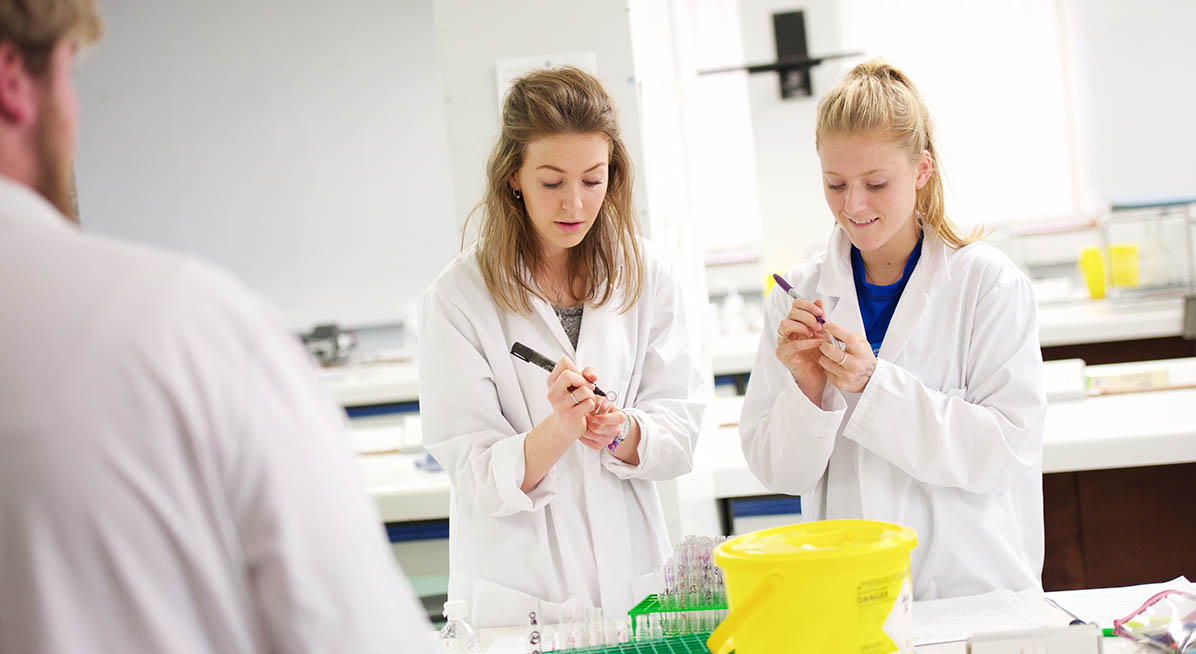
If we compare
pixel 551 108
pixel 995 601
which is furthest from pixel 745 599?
pixel 551 108

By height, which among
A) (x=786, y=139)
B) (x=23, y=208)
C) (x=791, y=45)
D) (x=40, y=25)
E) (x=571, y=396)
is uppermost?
(x=791, y=45)

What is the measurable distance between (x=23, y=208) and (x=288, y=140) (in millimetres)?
6153

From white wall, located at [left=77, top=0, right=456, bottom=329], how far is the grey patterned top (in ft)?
15.6

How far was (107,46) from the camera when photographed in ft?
21.3

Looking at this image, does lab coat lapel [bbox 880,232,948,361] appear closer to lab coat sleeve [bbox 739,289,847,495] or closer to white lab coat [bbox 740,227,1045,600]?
white lab coat [bbox 740,227,1045,600]

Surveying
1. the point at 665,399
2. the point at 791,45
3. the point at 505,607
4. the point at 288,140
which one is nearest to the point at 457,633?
the point at 505,607

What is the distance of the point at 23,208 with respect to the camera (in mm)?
672

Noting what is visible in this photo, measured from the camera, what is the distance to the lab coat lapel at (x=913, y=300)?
1.67 meters

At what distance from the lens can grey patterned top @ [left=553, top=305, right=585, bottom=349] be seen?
181cm

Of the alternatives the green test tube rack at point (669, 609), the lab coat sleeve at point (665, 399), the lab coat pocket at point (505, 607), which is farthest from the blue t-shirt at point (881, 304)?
the lab coat pocket at point (505, 607)

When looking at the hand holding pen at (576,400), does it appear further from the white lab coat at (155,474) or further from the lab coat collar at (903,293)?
the white lab coat at (155,474)

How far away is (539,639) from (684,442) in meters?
0.43

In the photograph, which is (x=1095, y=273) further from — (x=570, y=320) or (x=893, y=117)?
(x=570, y=320)

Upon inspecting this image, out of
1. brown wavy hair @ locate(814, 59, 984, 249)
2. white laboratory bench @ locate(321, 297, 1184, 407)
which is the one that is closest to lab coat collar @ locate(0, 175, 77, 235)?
brown wavy hair @ locate(814, 59, 984, 249)
